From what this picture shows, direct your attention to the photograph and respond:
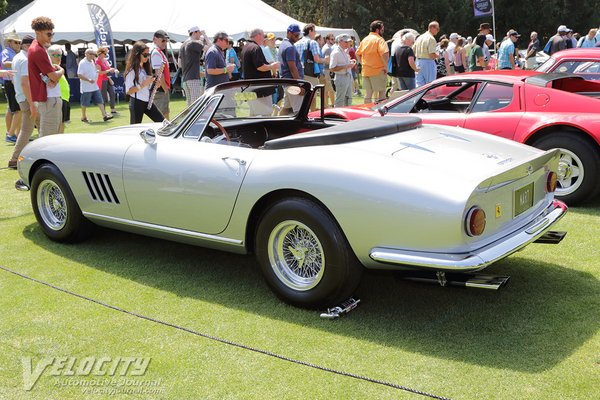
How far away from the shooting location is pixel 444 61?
58.1 ft

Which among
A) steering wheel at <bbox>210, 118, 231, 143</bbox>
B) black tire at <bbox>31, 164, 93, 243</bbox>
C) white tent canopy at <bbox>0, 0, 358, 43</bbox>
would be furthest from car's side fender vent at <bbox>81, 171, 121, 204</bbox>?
white tent canopy at <bbox>0, 0, 358, 43</bbox>

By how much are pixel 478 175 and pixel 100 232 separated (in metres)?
3.44

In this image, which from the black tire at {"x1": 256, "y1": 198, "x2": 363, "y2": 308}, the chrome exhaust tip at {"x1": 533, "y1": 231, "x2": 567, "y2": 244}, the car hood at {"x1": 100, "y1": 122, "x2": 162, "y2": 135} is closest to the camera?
the black tire at {"x1": 256, "y1": 198, "x2": 363, "y2": 308}

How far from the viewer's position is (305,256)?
379cm

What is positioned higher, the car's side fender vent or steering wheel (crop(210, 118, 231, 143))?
steering wheel (crop(210, 118, 231, 143))

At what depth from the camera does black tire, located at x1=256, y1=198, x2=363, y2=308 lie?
3578 mm

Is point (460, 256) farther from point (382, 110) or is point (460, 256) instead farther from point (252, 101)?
point (382, 110)

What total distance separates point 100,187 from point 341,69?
7745 millimetres

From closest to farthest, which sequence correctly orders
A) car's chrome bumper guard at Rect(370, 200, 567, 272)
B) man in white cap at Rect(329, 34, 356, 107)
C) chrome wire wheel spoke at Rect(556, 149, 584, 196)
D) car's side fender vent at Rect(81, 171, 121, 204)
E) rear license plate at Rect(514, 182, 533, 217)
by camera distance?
car's chrome bumper guard at Rect(370, 200, 567, 272) → rear license plate at Rect(514, 182, 533, 217) → car's side fender vent at Rect(81, 171, 121, 204) → chrome wire wheel spoke at Rect(556, 149, 584, 196) → man in white cap at Rect(329, 34, 356, 107)

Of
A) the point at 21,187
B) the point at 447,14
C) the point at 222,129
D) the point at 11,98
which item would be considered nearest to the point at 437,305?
the point at 222,129

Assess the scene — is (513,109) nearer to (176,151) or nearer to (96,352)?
(176,151)

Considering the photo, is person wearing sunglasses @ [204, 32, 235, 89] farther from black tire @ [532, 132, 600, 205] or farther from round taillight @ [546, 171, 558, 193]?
round taillight @ [546, 171, 558, 193]

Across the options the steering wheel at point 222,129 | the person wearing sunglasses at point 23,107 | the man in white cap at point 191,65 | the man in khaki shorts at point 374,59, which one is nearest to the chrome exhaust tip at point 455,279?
the steering wheel at point 222,129


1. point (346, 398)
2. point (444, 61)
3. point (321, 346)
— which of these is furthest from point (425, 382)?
point (444, 61)
